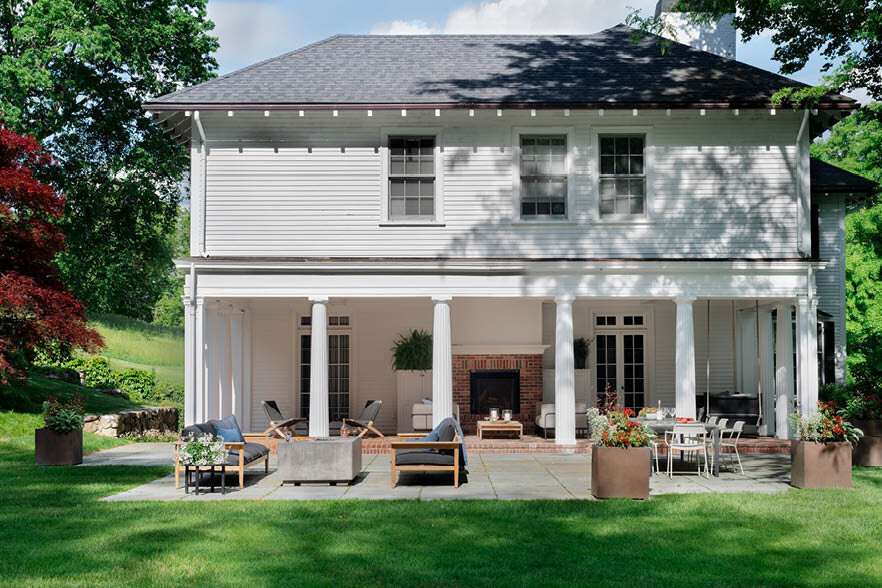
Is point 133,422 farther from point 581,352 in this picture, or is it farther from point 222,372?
point 581,352

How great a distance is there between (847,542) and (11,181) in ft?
51.6

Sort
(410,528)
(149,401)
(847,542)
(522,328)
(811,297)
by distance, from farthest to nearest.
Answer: (149,401)
(522,328)
(811,297)
(410,528)
(847,542)

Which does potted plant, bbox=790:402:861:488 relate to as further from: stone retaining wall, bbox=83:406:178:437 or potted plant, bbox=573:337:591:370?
stone retaining wall, bbox=83:406:178:437

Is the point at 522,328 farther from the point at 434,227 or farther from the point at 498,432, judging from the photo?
the point at 434,227

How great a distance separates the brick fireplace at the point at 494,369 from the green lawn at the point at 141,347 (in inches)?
733

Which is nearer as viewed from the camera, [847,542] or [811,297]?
[847,542]

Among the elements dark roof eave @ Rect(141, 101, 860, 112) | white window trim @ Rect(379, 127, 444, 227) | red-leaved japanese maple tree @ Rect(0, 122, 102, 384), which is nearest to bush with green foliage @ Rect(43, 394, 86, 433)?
red-leaved japanese maple tree @ Rect(0, 122, 102, 384)

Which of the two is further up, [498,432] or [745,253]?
[745,253]

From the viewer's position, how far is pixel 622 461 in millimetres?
11477

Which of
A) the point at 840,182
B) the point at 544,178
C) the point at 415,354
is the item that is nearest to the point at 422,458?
the point at 544,178

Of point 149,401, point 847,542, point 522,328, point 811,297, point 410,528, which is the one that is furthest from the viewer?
point 149,401

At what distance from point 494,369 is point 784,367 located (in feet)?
21.1

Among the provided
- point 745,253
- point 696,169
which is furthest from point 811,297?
point 696,169

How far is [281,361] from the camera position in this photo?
69.1 ft
